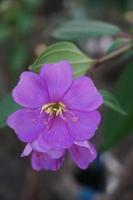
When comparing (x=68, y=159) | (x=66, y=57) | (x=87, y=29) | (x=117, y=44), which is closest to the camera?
(x=66, y=57)

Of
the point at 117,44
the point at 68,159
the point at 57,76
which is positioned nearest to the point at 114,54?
the point at 117,44

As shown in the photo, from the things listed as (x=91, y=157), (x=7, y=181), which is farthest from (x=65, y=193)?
(x=91, y=157)

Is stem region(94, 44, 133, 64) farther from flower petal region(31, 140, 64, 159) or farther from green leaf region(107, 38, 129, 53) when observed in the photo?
flower petal region(31, 140, 64, 159)

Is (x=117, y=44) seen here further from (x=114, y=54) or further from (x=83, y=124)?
(x=83, y=124)

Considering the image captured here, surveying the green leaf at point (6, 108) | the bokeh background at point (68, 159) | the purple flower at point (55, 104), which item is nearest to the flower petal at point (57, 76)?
the purple flower at point (55, 104)

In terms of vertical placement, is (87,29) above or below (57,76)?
below

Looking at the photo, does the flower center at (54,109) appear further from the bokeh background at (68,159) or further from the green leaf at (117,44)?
the bokeh background at (68,159)

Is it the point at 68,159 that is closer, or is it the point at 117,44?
the point at 117,44
